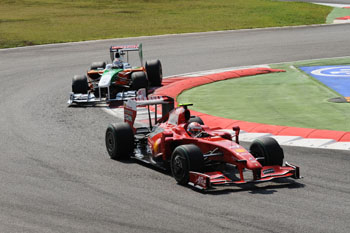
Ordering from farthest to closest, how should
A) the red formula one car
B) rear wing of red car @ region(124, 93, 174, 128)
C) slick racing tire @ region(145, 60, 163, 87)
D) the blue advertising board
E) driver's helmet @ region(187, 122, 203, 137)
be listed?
slick racing tire @ region(145, 60, 163, 87)
the blue advertising board
rear wing of red car @ region(124, 93, 174, 128)
driver's helmet @ region(187, 122, 203, 137)
the red formula one car

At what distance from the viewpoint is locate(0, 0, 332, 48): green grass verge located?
3856cm

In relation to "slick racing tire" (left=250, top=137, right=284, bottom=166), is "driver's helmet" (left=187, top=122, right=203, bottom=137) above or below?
above

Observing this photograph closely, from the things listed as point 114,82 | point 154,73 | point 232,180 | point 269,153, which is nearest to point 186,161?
point 232,180

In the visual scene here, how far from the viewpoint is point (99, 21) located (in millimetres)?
44219

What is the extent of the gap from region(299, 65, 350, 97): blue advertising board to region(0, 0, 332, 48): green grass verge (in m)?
14.7

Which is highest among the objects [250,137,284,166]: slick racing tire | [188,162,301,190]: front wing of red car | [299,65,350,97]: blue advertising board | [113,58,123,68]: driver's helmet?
[250,137,284,166]: slick racing tire

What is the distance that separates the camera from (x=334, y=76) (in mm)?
22766

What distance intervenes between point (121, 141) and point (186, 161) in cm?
242

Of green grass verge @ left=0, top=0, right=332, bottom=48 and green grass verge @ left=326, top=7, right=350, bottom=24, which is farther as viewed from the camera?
green grass verge @ left=326, top=7, right=350, bottom=24

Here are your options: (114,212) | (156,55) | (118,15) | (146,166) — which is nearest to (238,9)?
(118,15)

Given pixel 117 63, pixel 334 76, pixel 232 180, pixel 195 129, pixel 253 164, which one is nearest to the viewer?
pixel 253 164

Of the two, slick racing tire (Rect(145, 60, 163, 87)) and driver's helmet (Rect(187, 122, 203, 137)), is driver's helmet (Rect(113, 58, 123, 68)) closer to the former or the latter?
slick racing tire (Rect(145, 60, 163, 87))

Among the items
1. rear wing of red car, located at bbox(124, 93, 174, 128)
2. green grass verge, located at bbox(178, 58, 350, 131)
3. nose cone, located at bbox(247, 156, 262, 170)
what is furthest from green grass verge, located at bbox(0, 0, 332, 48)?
nose cone, located at bbox(247, 156, 262, 170)

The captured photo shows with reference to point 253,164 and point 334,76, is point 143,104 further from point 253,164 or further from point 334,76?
point 334,76
